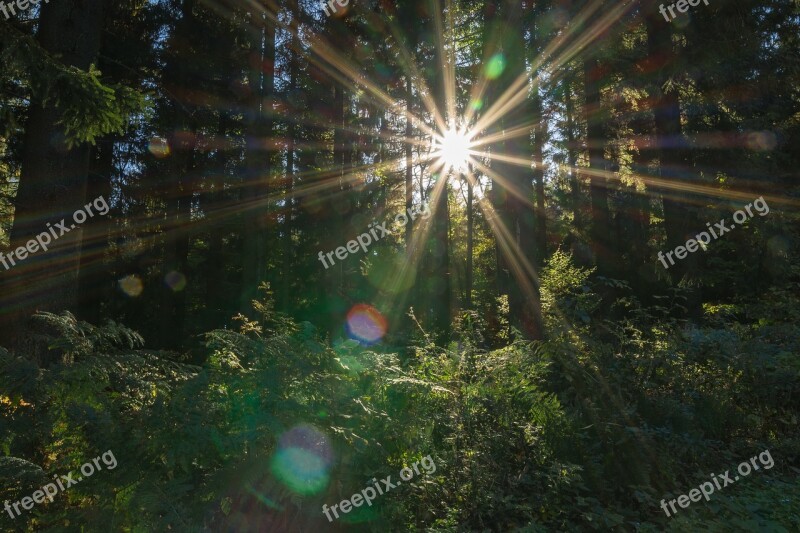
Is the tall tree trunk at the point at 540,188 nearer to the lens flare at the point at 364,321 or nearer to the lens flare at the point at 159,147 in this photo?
the lens flare at the point at 364,321

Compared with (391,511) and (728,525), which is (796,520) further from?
(391,511)

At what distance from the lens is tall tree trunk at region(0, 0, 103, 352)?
22.2 feet

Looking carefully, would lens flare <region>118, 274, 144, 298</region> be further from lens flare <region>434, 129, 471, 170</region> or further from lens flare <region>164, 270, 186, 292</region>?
lens flare <region>434, 129, 471, 170</region>

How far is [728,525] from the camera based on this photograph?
393 cm

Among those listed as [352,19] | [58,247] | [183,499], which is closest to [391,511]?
[183,499]

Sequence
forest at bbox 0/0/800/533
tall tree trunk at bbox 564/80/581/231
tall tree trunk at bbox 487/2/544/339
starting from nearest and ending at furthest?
1. forest at bbox 0/0/800/533
2. tall tree trunk at bbox 487/2/544/339
3. tall tree trunk at bbox 564/80/581/231

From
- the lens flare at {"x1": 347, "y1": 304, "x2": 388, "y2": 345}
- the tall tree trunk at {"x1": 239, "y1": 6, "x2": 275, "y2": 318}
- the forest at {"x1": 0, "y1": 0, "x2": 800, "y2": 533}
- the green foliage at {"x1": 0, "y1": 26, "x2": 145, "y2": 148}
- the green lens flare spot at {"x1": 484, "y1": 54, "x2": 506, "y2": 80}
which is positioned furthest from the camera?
the lens flare at {"x1": 347, "y1": 304, "x2": 388, "y2": 345}

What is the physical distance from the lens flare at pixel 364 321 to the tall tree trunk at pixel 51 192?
32.5ft

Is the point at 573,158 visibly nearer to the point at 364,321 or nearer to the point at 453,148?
the point at 453,148

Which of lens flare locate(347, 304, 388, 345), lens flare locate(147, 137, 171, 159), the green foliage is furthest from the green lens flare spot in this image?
lens flare locate(147, 137, 171, 159)

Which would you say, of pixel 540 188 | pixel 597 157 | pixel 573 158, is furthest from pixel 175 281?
pixel 573 158

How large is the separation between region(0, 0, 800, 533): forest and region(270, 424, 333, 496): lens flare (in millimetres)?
23

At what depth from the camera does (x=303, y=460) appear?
364 centimetres

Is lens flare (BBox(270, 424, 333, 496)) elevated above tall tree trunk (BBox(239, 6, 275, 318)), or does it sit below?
below
